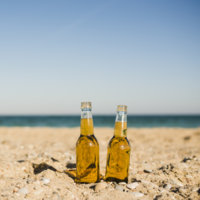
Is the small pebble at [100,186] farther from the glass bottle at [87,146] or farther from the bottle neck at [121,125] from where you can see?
the bottle neck at [121,125]

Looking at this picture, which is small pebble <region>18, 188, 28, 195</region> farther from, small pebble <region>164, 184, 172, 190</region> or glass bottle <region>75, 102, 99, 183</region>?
small pebble <region>164, 184, 172, 190</region>

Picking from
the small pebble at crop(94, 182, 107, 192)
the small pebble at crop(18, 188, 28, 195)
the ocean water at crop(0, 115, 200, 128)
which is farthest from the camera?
→ the ocean water at crop(0, 115, 200, 128)

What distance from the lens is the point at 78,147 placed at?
6.59 ft

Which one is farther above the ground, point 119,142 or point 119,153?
point 119,142

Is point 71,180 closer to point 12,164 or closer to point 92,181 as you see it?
point 92,181

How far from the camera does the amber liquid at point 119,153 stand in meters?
2.03

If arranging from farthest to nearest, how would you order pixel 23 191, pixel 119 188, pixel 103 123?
1. pixel 103 123
2. pixel 119 188
3. pixel 23 191

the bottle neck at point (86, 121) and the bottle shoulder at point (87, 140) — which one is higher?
the bottle neck at point (86, 121)

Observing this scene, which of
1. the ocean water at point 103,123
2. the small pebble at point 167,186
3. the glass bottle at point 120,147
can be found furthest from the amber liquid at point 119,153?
the ocean water at point 103,123

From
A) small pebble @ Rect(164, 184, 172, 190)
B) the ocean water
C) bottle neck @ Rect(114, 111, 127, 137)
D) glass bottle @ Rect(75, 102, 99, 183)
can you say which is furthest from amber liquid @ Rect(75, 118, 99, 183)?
the ocean water

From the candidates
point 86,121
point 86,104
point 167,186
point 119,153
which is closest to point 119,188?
point 119,153

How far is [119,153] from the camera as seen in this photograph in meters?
2.04

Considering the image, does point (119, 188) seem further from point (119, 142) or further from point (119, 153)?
point (119, 142)

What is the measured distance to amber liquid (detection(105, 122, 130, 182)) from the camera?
2031mm
